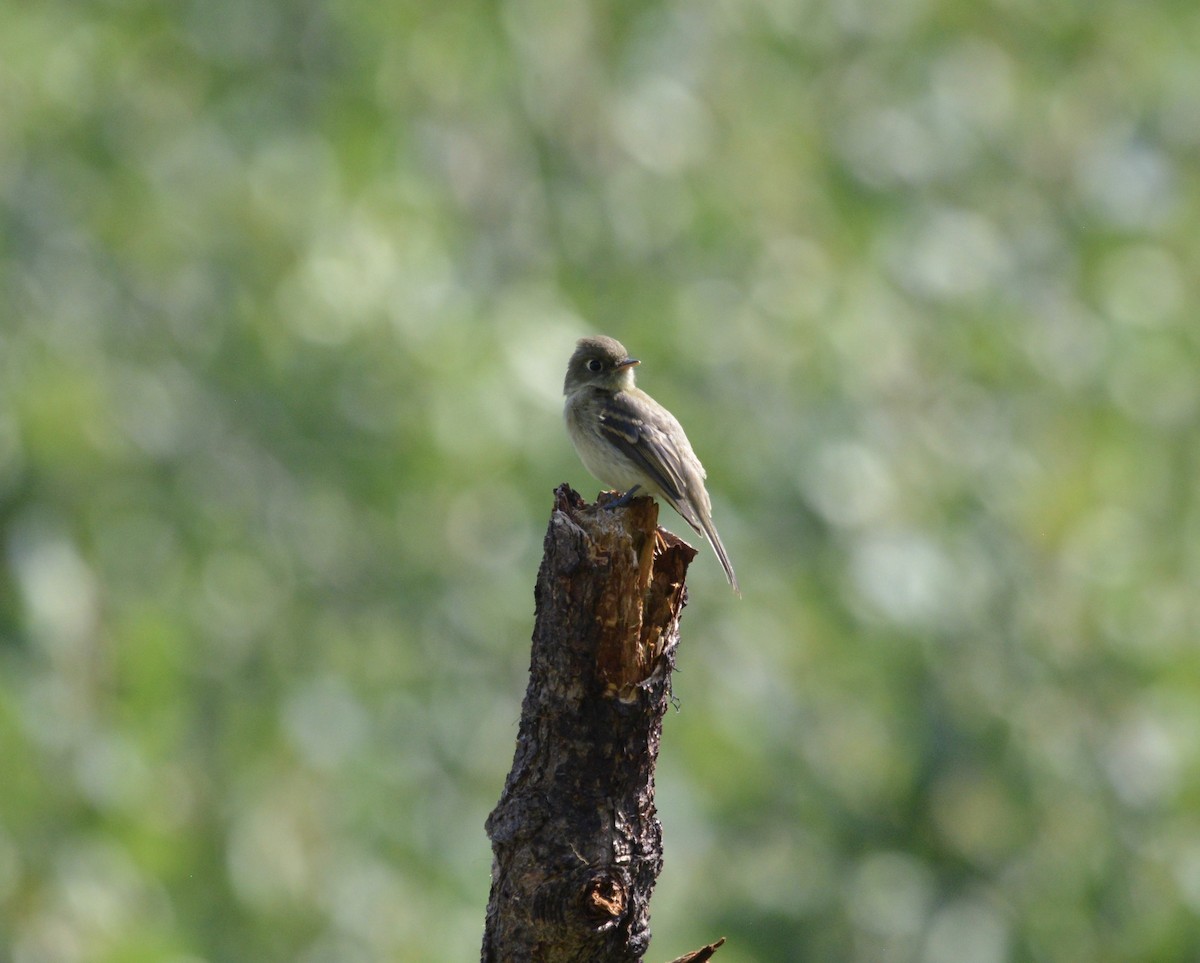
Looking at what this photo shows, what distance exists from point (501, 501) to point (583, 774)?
13.9 feet

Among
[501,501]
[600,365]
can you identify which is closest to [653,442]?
[600,365]

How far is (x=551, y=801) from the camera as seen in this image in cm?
383

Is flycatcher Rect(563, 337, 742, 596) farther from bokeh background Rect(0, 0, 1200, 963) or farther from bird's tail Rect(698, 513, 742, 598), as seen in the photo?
bokeh background Rect(0, 0, 1200, 963)

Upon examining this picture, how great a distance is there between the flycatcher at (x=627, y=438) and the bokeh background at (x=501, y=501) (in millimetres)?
564

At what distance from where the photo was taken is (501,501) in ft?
26.3

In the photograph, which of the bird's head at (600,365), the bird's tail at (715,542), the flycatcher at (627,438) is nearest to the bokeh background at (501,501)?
the bird's head at (600,365)

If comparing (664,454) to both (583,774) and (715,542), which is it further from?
(583,774)

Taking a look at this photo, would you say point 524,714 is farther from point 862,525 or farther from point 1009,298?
point 1009,298

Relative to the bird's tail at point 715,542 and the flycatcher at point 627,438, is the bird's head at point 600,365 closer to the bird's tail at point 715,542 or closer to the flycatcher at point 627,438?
the flycatcher at point 627,438

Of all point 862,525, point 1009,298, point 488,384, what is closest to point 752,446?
point 862,525

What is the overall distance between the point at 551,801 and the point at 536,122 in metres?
6.58

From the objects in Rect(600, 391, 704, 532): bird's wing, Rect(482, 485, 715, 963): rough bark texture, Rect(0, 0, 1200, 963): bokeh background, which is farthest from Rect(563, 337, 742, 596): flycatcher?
Rect(482, 485, 715, 963): rough bark texture

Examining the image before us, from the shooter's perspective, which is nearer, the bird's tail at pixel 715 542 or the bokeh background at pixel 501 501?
the bird's tail at pixel 715 542

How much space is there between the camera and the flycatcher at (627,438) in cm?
632
